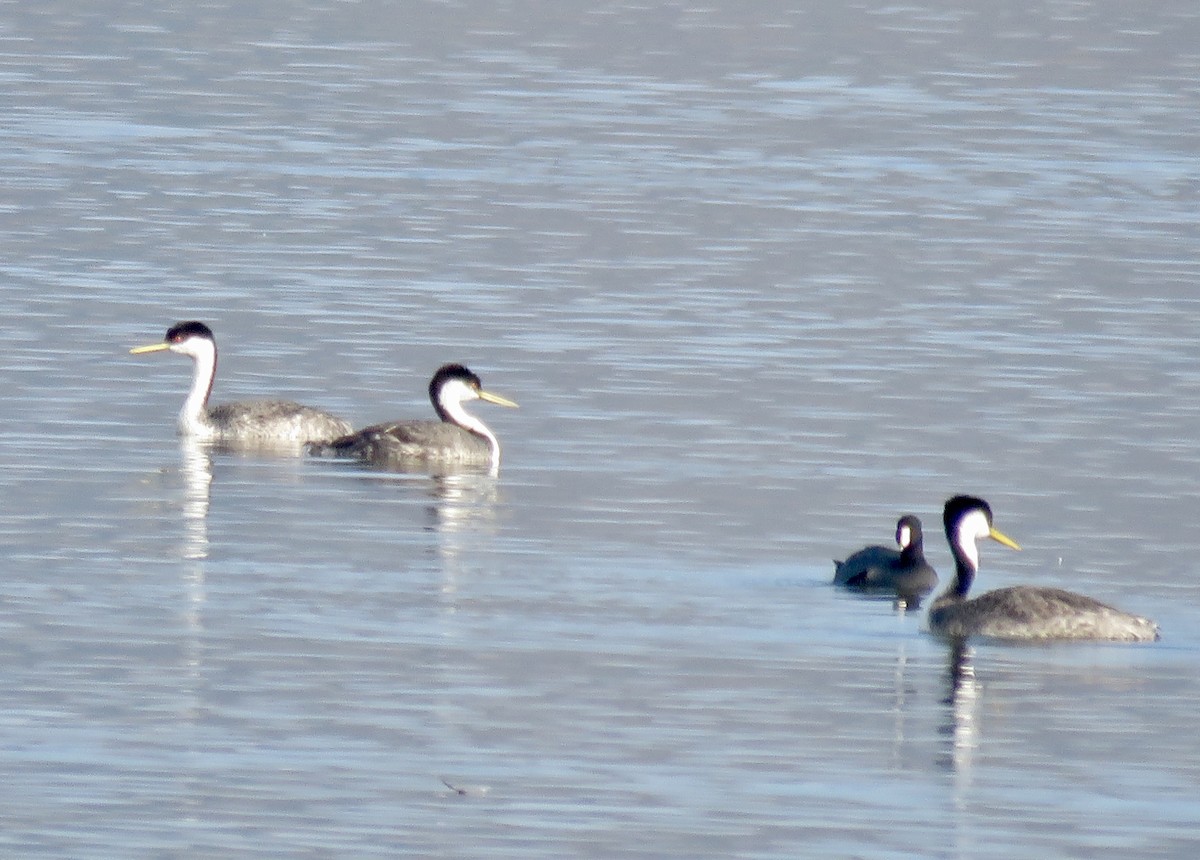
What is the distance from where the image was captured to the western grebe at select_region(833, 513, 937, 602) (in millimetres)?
18141

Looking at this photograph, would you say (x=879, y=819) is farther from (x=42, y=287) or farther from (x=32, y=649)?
(x=42, y=287)

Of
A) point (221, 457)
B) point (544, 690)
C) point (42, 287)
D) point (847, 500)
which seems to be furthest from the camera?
point (42, 287)

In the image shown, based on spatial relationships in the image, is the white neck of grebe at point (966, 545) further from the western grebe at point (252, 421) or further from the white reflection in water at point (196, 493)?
the western grebe at point (252, 421)

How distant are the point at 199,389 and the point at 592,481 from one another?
4.17 metres

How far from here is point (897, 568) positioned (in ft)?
59.9

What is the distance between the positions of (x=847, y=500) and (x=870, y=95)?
118ft

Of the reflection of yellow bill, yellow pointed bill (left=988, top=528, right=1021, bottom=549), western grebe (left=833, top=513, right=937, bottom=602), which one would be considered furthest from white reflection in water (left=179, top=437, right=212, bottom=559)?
yellow pointed bill (left=988, top=528, right=1021, bottom=549)

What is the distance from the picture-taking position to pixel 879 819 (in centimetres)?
1300

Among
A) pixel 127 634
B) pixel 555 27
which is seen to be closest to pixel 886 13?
pixel 555 27

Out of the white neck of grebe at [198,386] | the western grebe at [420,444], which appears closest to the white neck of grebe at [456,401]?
the western grebe at [420,444]

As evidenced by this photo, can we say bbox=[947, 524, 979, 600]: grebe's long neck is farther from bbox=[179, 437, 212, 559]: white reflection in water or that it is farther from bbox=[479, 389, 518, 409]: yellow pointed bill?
bbox=[479, 389, 518, 409]: yellow pointed bill

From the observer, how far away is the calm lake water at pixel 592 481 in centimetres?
1338

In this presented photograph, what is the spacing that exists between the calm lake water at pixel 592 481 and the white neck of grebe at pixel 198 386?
574 mm

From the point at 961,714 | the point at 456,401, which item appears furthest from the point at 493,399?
the point at 961,714
